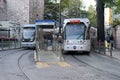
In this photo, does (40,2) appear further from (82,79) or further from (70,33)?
(82,79)

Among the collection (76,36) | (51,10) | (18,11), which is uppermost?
(51,10)

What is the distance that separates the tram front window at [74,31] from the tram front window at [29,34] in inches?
691

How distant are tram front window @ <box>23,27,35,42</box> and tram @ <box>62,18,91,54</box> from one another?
17424mm

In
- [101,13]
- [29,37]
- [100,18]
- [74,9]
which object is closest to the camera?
[101,13]

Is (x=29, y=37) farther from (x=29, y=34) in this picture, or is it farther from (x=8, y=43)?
(x=8, y=43)

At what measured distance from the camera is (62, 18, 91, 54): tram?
33344 mm

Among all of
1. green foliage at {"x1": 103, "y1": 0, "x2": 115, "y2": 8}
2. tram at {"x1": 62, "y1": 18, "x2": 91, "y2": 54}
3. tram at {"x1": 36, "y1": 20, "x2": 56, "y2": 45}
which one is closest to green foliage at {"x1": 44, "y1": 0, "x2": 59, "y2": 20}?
green foliage at {"x1": 103, "y1": 0, "x2": 115, "y2": 8}

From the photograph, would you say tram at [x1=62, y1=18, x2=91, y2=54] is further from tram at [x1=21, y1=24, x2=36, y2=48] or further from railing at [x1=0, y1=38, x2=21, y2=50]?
tram at [x1=21, y1=24, x2=36, y2=48]

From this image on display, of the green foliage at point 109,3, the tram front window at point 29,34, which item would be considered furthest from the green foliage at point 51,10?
the green foliage at point 109,3

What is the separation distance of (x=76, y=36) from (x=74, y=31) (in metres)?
0.56

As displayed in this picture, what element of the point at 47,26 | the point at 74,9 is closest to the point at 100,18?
the point at 47,26

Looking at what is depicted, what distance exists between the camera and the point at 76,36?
3384 centimetres

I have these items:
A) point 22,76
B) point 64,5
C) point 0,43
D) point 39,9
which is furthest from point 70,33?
point 64,5

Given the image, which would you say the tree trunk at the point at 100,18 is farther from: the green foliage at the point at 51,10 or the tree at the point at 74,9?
the tree at the point at 74,9
